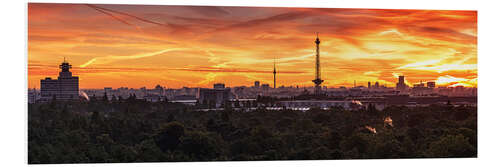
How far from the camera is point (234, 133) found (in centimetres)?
1031

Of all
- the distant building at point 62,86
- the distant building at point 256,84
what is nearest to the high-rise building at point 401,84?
the distant building at point 256,84

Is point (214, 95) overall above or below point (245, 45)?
below

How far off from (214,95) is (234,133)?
82 centimetres

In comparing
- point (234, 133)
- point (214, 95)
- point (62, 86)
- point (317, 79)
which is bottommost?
point (234, 133)

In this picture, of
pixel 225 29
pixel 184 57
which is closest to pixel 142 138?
pixel 184 57

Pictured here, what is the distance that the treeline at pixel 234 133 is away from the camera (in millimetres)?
9133

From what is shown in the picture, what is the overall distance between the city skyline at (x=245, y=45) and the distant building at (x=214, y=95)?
23 centimetres

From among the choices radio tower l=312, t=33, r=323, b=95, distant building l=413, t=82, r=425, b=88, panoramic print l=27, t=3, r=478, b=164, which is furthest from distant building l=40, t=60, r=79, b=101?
distant building l=413, t=82, r=425, b=88

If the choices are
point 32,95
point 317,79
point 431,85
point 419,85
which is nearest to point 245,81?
point 317,79

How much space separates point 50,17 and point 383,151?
5.18 metres

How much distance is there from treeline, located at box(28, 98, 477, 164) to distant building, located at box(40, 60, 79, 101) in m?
0.20

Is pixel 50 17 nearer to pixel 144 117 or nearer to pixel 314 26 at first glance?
pixel 144 117

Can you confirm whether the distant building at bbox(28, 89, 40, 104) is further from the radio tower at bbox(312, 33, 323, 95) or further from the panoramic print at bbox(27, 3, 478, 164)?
the radio tower at bbox(312, 33, 323, 95)

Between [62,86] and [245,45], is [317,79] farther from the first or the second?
[62,86]
